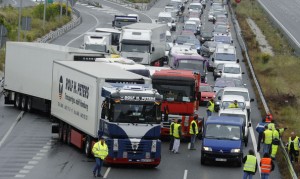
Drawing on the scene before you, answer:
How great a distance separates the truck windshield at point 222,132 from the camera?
1441 inches

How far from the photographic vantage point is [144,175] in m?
34.2

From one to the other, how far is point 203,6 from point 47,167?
106 metres

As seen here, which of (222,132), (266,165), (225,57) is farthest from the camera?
(225,57)

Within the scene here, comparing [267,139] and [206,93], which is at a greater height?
[267,139]

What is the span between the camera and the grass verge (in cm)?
4994

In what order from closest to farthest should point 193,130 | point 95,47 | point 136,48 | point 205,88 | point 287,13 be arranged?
point 193,130 → point 205,88 → point 136,48 → point 95,47 → point 287,13

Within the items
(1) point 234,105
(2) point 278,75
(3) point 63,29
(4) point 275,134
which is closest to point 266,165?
(4) point 275,134

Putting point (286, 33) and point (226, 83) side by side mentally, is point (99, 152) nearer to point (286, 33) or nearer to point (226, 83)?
point (226, 83)

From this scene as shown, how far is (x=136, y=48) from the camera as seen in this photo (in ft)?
203

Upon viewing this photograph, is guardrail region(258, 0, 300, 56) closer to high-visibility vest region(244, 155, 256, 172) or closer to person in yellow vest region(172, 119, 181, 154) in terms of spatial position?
person in yellow vest region(172, 119, 181, 154)

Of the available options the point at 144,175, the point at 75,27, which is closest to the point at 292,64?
the point at 75,27

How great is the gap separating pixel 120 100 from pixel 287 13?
105 meters

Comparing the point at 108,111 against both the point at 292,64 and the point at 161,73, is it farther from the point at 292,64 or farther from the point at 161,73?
the point at 292,64

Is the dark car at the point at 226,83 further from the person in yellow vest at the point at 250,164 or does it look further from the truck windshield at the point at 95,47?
the person in yellow vest at the point at 250,164
